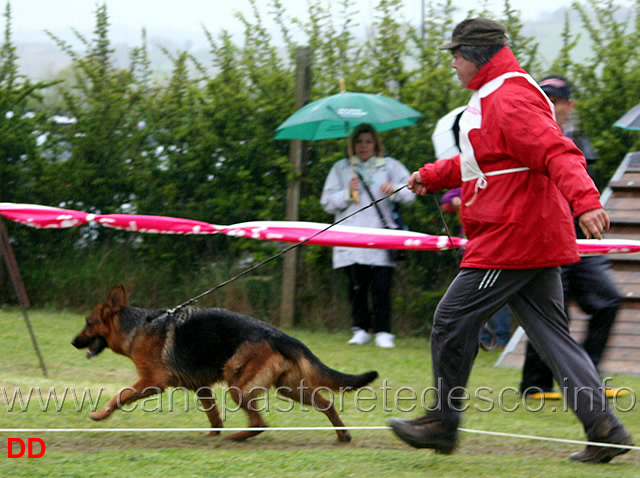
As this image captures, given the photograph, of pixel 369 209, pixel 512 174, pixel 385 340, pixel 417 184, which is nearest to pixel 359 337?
pixel 385 340

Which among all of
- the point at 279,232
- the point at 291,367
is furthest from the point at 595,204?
the point at 279,232

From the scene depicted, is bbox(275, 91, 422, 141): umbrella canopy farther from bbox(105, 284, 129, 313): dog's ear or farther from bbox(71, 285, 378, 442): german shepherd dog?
bbox(71, 285, 378, 442): german shepherd dog

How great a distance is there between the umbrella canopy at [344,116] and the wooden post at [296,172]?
434 millimetres

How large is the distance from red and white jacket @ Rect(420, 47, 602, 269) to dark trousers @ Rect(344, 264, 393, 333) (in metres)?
4.21

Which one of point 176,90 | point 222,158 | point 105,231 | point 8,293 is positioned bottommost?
point 8,293

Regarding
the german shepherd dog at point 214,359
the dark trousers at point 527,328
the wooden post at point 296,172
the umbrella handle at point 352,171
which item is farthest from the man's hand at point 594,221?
the wooden post at point 296,172

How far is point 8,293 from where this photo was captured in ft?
33.3

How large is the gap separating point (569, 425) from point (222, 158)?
5.54 metres

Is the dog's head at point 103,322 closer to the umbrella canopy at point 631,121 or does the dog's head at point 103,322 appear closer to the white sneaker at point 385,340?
the white sneaker at point 385,340

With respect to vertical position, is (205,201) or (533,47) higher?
(533,47)

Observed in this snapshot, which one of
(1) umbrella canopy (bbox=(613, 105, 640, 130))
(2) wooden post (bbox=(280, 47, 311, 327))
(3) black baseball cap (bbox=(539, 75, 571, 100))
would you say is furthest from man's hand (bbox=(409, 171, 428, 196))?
(2) wooden post (bbox=(280, 47, 311, 327))

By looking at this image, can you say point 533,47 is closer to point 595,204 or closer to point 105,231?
point 105,231

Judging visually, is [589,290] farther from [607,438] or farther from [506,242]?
[506,242]

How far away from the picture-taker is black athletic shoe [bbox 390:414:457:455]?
409 centimetres
